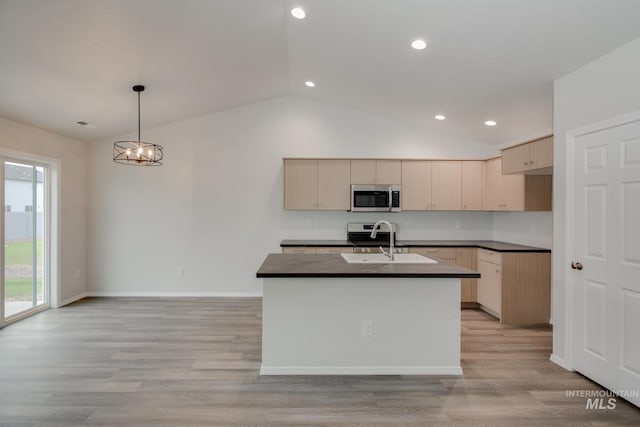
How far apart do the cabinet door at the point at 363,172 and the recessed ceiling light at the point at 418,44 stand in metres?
2.10

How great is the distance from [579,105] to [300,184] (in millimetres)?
3302

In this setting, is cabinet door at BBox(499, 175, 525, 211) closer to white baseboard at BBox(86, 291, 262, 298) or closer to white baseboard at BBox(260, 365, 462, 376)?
white baseboard at BBox(260, 365, 462, 376)

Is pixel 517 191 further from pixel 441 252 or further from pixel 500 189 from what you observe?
pixel 441 252

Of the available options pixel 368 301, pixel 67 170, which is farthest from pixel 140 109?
pixel 368 301

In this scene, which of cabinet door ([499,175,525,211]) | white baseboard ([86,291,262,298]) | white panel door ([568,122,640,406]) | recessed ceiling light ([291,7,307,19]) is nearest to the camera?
white panel door ([568,122,640,406])

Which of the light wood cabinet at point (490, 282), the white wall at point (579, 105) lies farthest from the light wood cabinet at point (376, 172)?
the white wall at point (579, 105)

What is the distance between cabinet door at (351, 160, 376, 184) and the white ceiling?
34.7 inches

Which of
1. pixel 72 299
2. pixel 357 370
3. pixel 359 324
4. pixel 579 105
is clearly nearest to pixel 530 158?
pixel 579 105

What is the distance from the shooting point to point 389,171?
16.5 ft

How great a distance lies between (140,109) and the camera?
450 centimetres

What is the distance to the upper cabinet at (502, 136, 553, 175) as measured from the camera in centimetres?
337

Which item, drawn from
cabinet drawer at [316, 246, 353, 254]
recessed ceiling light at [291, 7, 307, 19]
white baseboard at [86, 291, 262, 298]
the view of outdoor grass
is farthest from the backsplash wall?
the view of outdoor grass

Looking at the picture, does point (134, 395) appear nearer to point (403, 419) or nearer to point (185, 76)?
point (403, 419)

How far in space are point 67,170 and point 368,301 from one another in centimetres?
464
